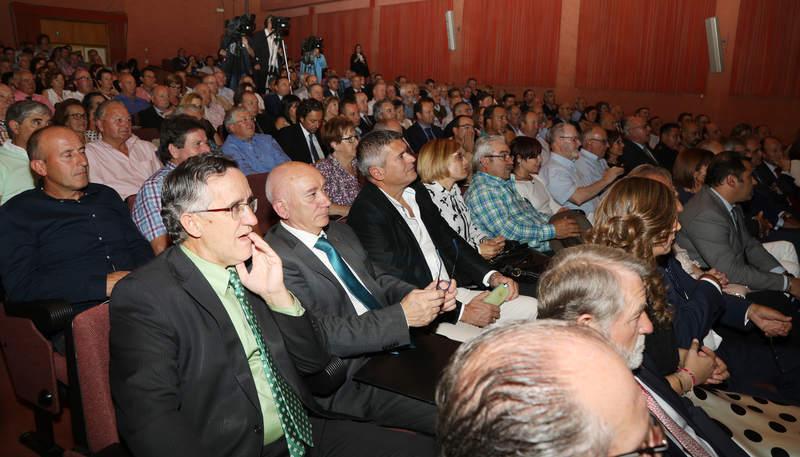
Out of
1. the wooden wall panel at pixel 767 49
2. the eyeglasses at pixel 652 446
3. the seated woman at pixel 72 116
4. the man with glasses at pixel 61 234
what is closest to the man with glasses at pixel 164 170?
the man with glasses at pixel 61 234

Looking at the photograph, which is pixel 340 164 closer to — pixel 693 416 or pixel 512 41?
pixel 693 416

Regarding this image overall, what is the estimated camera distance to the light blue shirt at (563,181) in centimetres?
486

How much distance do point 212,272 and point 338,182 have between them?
2.74 metres

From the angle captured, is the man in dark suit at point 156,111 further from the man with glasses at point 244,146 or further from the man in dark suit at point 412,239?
the man in dark suit at point 412,239

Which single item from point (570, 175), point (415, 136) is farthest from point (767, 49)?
point (570, 175)

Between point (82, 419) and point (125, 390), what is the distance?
0.67 meters

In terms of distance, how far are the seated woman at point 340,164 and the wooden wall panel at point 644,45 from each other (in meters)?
8.67

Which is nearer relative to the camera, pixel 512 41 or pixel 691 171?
pixel 691 171

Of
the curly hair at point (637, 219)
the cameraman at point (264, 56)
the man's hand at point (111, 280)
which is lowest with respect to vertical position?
the man's hand at point (111, 280)

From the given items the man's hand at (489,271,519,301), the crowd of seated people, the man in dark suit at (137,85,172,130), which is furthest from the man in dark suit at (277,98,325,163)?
the man's hand at (489,271,519,301)

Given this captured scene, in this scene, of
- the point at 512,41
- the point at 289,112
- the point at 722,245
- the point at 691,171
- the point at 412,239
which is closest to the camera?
the point at 412,239

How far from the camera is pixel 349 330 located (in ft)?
6.70

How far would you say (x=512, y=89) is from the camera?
45.4ft

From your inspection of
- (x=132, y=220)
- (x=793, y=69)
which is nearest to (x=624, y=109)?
(x=793, y=69)
